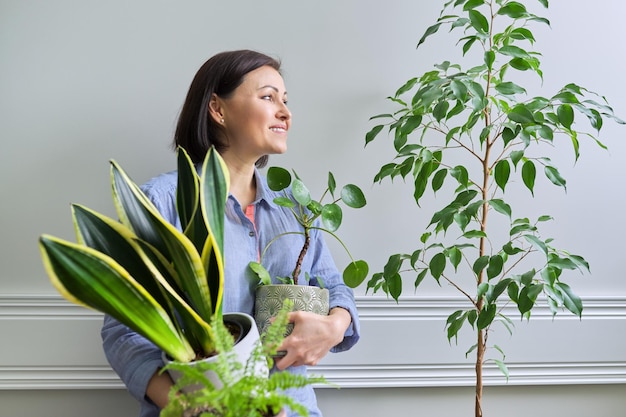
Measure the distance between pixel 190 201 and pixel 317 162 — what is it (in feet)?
2.68

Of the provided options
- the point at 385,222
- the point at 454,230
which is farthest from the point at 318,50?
the point at 454,230

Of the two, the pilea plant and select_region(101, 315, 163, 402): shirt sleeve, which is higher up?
the pilea plant

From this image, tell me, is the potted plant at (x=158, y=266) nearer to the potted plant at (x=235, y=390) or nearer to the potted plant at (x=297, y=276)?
Answer: the potted plant at (x=235, y=390)

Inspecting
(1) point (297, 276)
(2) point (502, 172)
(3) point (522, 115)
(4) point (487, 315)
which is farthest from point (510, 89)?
(1) point (297, 276)

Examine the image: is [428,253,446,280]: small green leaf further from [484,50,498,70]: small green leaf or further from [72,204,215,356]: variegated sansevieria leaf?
[72,204,215,356]: variegated sansevieria leaf

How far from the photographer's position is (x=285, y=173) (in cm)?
135

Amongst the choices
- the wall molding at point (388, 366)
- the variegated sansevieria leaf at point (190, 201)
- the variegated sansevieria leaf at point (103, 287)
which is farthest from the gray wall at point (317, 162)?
the variegated sansevieria leaf at point (103, 287)

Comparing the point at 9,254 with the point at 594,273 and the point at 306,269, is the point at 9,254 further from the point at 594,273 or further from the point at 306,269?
the point at 594,273

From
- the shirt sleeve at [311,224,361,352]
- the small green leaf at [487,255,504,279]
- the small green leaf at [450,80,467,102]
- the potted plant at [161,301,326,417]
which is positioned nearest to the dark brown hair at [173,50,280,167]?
the shirt sleeve at [311,224,361,352]

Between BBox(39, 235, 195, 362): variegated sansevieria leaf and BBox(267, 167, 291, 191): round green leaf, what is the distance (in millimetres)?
540

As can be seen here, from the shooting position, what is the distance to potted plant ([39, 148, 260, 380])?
785 mm

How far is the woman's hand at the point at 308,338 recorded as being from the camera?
4.12ft

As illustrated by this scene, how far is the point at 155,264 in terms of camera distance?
3.06ft

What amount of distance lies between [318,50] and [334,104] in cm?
15
